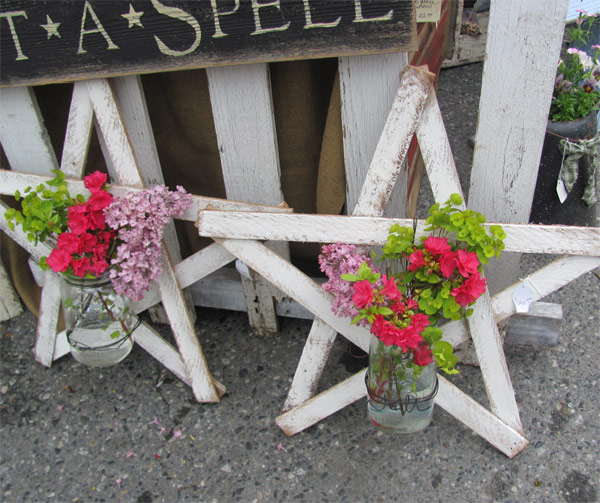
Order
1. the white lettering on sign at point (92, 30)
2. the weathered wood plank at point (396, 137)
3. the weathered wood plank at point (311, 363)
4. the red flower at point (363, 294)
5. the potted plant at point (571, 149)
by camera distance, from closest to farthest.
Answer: the red flower at point (363, 294) → the weathered wood plank at point (396, 137) → the white lettering on sign at point (92, 30) → the weathered wood plank at point (311, 363) → the potted plant at point (571, 149)

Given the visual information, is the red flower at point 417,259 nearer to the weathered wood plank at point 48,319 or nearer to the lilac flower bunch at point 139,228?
the lilac flower bunch at point 139,228

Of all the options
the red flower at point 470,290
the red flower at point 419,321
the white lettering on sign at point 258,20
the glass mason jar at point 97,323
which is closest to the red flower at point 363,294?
the red flower at point 419,321

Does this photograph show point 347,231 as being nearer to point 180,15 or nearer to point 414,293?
point 414,293

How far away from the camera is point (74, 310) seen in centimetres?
220

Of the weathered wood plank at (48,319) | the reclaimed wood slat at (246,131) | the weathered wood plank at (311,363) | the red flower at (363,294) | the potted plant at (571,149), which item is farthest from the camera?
the potted plant at (571,149)

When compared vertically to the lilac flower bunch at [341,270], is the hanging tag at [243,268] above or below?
below

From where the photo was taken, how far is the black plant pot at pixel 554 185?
262 cm

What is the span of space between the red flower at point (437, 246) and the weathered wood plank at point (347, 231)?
0.16 meters

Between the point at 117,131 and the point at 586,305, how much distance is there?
80.9 inches

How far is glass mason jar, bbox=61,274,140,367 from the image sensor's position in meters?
2.15

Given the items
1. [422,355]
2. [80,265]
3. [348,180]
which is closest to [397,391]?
[422,355]

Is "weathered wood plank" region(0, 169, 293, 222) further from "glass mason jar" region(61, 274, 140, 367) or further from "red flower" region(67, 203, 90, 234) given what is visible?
"glass mason jar" region(61, 274, 140, 367)

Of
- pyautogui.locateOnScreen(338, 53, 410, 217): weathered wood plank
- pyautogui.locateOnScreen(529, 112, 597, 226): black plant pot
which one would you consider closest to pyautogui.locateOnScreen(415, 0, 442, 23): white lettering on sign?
pyautogui.locateOnScreen(338, 53, 410, 217): weathered wood plank

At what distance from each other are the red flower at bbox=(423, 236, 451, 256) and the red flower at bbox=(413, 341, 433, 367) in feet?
0.95
